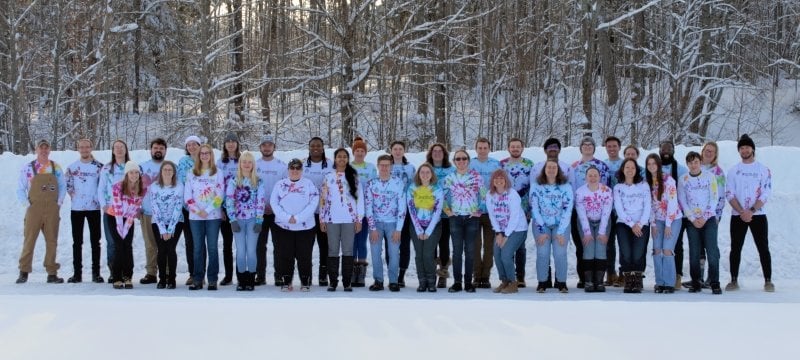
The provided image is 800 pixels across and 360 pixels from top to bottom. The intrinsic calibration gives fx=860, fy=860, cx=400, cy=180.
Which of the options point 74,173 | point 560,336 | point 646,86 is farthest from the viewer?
point 646,86

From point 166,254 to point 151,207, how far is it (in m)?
0.64

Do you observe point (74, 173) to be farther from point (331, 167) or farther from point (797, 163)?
point (797, 163)

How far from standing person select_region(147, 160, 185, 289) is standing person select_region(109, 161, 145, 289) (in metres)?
0.27

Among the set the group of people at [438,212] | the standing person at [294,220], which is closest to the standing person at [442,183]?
the group of people at [438,212]

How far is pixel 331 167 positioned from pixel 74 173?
10.6ft

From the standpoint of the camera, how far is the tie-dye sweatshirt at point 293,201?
32.9ft

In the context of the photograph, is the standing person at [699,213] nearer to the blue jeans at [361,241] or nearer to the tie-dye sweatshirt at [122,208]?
the blue jeans at [361,241]

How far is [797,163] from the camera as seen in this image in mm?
14422

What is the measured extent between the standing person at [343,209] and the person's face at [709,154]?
4.19 metres

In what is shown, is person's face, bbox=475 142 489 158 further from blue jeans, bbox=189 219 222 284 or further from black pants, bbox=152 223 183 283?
black pants, bbox=152 223 183 283

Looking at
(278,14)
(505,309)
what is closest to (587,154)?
(505,309)

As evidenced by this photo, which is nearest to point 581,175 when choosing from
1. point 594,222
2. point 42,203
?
point 594,222

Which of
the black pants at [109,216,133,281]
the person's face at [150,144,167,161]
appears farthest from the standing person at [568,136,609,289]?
the black pants at [109,216,133,281]

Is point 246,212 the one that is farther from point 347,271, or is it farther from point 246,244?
point 347,271
